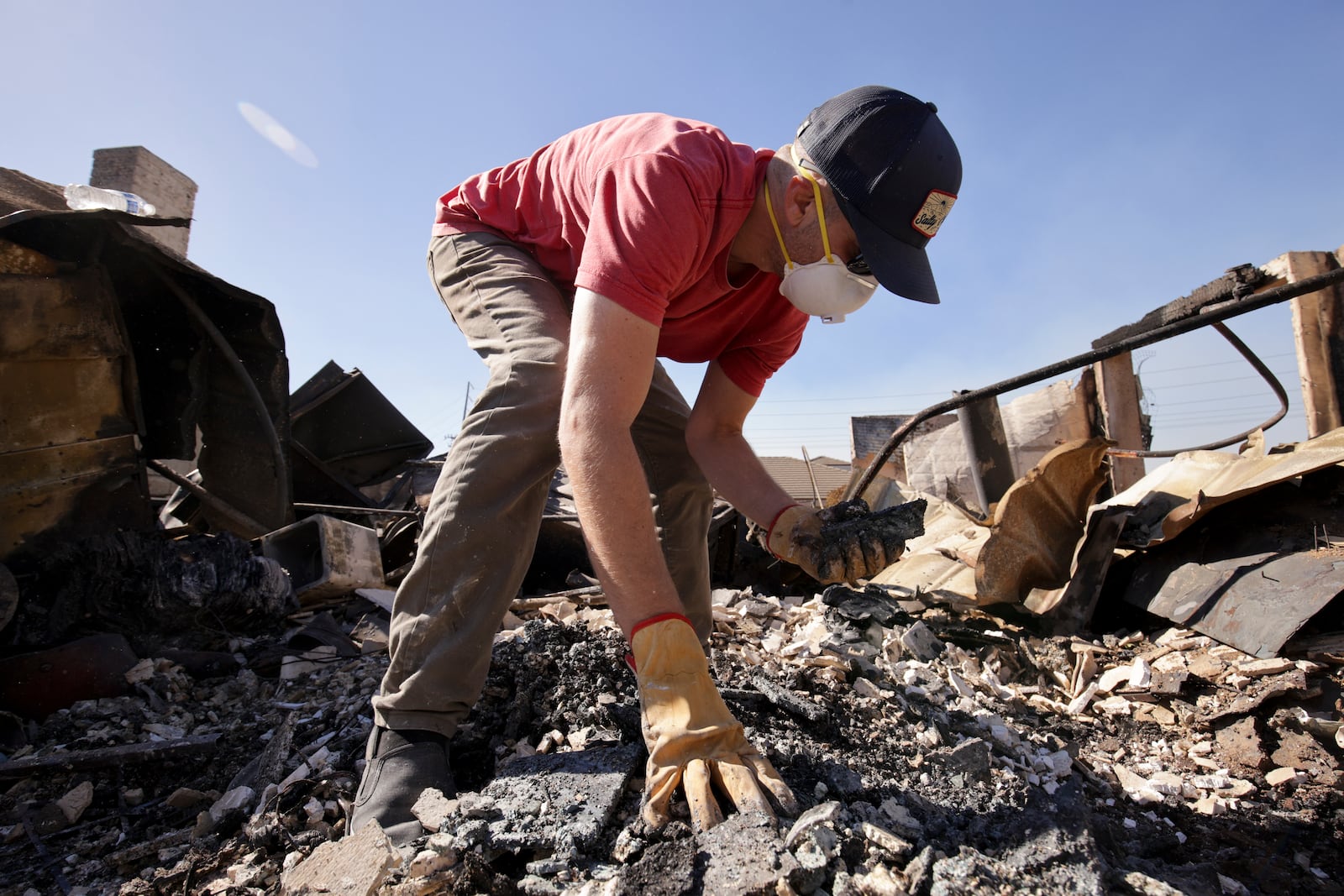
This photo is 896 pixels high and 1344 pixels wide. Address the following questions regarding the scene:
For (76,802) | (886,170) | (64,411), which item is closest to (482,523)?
(886,170)

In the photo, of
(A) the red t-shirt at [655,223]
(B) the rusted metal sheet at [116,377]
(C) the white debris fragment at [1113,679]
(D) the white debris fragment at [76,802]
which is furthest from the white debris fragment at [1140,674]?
(B) the rusted metal sheet at [116,377]

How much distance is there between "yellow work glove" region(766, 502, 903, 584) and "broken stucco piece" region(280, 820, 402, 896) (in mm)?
1034

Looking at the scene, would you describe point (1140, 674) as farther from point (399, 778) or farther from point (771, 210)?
point (399, 778)

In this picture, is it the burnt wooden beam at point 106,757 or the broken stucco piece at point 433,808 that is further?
the burnt wooden beam at point 106,757

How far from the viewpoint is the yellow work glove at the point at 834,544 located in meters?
1.68

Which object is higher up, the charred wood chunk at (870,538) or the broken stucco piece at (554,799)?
the charred wood chunk at (870,538)

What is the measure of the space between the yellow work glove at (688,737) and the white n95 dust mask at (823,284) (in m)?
0.84

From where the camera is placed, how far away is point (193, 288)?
381cm

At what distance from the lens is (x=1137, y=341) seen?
3.11 m

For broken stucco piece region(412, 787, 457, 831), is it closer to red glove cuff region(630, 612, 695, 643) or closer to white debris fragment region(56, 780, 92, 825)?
red glove cuff region(630, 612, 695, 643)

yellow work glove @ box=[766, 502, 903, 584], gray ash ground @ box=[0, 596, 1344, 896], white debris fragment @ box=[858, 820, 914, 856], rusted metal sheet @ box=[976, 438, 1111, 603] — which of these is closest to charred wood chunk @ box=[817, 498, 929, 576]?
yellow work glove @ box=[766, 502, 903, 584]

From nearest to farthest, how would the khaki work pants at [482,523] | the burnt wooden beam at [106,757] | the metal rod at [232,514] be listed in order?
1. the khaki work pants at [482,523]
2. the burnt wooden beam at [106,757]
3. the metal rod at [232,514]

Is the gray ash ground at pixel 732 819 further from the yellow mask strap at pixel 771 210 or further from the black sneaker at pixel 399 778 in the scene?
the yellow mask strap at pixel 771 210

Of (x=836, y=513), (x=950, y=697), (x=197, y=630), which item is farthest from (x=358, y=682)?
(x=950, y=697)
